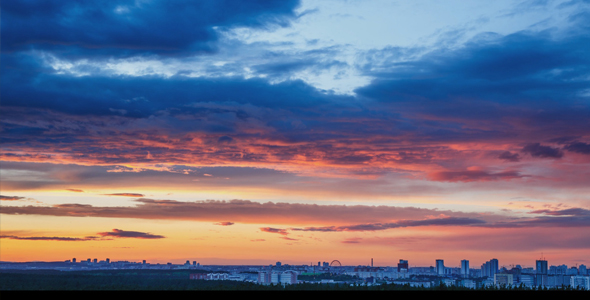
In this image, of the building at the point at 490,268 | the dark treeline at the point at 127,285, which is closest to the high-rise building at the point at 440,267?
the building at the point at 490,268

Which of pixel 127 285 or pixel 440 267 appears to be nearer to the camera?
pixel 127 285

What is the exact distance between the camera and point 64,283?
3291 centimetres

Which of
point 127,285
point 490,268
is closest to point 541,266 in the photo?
point 490,268

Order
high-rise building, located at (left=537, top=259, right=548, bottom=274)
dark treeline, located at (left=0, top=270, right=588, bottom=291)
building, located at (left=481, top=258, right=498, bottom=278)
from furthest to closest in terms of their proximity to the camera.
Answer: building, located at (left=481, top=258, right=498, bottom=278) → high-rise building, located at (left=537, top=259, right=548, bottom=274) → dark treeline, located at (left=0, top=270, right=588, bottom=291)

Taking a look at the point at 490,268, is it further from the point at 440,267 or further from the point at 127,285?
the point at 127,285

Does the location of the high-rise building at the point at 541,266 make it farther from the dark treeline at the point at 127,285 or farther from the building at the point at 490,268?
the dark treeline at the point at 127,285

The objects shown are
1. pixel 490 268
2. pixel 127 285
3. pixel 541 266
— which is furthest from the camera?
pixel 490 268

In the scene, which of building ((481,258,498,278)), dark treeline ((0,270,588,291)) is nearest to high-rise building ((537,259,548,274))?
building ((481,258,498,278))

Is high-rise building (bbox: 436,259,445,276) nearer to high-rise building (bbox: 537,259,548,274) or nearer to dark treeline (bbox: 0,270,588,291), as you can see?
high-rise building (bbox: 537,259,548,274)

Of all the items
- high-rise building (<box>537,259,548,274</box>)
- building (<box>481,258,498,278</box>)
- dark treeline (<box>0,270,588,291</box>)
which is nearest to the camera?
dark treeline (<box>0,270,588,291</box>)

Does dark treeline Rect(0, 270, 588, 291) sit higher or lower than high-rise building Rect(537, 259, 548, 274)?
higher
